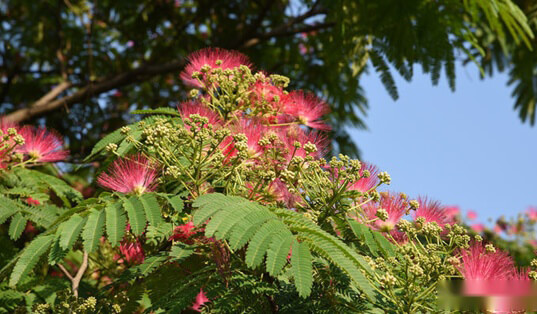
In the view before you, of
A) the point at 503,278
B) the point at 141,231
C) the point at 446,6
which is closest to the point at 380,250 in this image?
the point at 503,278

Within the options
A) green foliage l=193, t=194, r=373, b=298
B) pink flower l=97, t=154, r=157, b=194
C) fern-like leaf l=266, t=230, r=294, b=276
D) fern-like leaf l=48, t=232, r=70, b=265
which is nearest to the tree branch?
pink flower l=97, t=154, r=157, b=194

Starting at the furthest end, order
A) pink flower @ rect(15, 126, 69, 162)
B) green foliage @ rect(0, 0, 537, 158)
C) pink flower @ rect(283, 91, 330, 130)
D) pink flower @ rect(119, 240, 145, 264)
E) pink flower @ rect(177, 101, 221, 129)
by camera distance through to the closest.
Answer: green foliage @ rect(0, 0, 537, 158)
pink flower @ rect(15, 126, 69, 162)
pink flower @ rect(283, 91, 330, 130)
pink flower @ rect(119, 240, 145, 264)
pink flower @ rect(177, 101, 221, 129)

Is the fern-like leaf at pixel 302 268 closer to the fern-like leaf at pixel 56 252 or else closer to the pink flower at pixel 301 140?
the pink flower at pixel 301 140

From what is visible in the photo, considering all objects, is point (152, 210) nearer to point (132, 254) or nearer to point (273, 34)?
point (132, 254)

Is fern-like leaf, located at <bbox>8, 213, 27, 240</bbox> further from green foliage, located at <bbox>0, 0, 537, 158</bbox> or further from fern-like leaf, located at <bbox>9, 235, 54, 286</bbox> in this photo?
green foliage, located at <bbox>0, 0, 537, 158</bbox>

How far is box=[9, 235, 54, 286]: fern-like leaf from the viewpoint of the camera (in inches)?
79.0

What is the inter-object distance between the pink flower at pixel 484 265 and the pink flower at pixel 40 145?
2.33 m

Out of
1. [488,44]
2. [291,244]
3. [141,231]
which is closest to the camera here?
[291,244]

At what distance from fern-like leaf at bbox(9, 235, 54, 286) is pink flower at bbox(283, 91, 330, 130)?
50.2 inches

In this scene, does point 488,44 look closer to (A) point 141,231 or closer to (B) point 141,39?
(B) point 141,39

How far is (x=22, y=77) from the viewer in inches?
263

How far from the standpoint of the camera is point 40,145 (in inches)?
131

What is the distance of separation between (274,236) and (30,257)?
0.87m

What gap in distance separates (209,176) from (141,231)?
0.31 m
